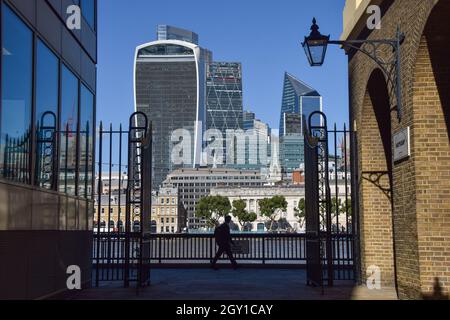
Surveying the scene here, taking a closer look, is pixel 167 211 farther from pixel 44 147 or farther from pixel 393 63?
pixel 44 147

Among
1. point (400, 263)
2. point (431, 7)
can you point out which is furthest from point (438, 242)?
point (431, 7)

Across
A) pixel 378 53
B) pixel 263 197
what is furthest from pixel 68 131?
pixel 263 197

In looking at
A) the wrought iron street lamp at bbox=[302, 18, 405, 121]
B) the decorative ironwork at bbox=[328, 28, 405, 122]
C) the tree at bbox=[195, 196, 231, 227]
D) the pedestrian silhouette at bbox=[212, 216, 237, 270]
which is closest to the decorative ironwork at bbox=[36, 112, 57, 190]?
the wrought iron street lamp at bbox=[302, 18, 405, 121]

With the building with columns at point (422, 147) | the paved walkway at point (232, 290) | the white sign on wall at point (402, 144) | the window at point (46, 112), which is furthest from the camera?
the paved walkway at point (232, 290)

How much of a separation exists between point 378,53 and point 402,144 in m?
Answer: 2.34

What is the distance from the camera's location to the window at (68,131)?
440 inches

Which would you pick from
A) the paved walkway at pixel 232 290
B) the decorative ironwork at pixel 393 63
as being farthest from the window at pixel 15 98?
the decorative ironwork at pixel 393 63

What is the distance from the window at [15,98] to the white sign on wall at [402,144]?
6054 mm

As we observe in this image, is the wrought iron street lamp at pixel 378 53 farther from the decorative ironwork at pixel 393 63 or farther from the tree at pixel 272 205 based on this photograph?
the tree at pixel 272 205

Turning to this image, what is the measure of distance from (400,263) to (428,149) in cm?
235

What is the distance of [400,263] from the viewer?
37.5 ft

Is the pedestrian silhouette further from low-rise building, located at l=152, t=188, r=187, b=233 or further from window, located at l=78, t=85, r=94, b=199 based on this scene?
low-rise building, located at l=152, t=188, r=187, b=233

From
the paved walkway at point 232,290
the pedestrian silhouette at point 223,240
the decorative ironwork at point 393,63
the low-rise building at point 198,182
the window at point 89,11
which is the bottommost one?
the paved walkway at point 232,290
